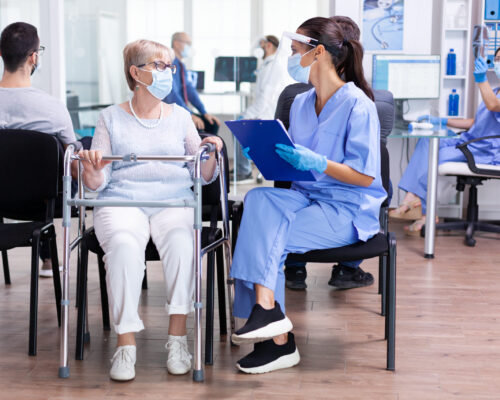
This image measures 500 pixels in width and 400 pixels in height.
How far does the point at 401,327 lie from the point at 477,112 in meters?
2.29

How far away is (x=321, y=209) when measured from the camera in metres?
2.41

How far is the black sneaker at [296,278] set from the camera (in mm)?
3318

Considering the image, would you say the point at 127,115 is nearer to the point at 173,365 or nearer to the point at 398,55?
the point at 173,365

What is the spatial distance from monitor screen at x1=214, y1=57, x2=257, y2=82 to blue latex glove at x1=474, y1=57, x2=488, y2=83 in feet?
5.04

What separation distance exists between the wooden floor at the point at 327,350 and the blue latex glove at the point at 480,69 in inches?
57.2

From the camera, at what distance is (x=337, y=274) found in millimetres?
3367

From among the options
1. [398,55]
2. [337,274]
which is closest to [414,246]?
[337,274]

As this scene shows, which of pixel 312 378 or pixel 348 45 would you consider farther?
pixel 348 45

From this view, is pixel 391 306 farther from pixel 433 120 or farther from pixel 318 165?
pixel 433 120

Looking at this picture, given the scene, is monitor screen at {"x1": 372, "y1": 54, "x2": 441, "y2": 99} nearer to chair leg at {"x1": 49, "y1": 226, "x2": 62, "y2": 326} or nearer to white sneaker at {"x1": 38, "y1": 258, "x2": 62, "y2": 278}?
white sneaker at {"x1": 38, "y1": 258, "x2": 62, "y2": 278}

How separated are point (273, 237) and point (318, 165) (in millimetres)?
275

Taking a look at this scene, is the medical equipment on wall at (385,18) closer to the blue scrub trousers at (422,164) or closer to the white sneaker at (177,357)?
the blue scrub trousers at (422,164)

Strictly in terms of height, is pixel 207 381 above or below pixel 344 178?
below

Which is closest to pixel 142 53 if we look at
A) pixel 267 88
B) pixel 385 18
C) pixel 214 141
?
pixel 214 141
